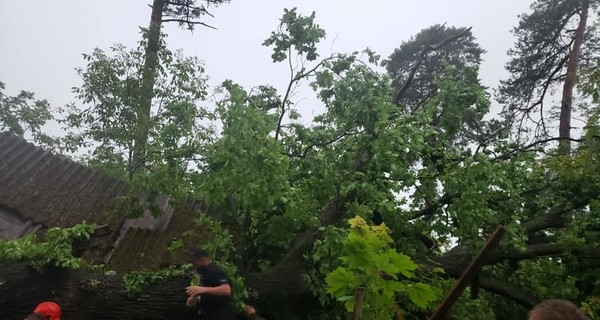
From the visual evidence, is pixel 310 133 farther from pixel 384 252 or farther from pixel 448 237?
pixel 384 252

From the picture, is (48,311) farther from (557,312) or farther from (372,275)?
(557,312)

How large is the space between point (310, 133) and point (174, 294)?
3.43m

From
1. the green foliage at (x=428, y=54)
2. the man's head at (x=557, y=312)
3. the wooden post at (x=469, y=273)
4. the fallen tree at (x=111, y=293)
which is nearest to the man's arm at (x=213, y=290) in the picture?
the fallen tree at (x=111, y=293)

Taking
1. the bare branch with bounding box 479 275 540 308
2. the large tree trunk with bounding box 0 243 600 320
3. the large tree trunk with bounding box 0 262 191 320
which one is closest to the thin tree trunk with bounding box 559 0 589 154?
the bare branch with bounding box 479 275 540 308

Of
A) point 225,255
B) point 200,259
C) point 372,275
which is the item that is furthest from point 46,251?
point 372,275

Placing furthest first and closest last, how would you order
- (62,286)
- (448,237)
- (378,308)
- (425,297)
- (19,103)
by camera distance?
(19,103) < (448,237) < (62,286) < (378,308) < (425,297)

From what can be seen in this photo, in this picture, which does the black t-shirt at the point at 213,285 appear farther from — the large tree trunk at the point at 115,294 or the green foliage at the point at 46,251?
the green foliage at the point at 46,251

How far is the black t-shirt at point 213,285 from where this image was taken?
4.63 metres


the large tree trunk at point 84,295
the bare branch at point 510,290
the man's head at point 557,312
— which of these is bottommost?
the man's head at point 557,312

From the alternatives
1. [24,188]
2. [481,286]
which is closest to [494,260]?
[481,286]

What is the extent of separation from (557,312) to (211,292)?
10.9 ft

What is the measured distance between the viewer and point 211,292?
14.8 feet

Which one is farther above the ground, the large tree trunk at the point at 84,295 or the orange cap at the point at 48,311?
the large tree trunk at the point at 84,295

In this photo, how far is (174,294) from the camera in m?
5.18
